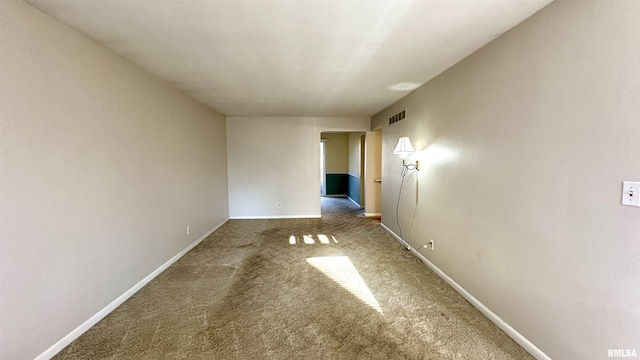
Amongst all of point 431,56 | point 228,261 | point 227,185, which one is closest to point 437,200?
point 431,56

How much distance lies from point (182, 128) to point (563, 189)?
4158mm

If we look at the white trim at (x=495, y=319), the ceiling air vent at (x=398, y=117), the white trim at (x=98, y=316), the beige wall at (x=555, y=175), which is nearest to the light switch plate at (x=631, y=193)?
the beige wall at (x=555, y=175)

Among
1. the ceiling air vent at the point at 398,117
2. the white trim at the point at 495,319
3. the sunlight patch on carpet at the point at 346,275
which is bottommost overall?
the sunlight patch on carpet at the point at 346,275

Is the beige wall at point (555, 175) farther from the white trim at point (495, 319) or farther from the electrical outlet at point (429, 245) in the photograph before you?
the electrical outlet at point (429, 245)

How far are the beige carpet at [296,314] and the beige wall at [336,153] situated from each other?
6.05m

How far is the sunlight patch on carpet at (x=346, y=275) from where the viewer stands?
2.53 meters

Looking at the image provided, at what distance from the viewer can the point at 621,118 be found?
4.29 ft

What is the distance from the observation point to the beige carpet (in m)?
1.84

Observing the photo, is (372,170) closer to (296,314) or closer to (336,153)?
(336,153)

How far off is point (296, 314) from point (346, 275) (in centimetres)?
93

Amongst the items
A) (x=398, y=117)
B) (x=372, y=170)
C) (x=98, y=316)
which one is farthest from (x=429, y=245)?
(x=98, y=316)

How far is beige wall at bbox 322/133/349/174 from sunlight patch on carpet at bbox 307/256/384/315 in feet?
20.5

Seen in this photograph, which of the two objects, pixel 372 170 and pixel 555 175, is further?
pixel 372 170

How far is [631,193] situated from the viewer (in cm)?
128
